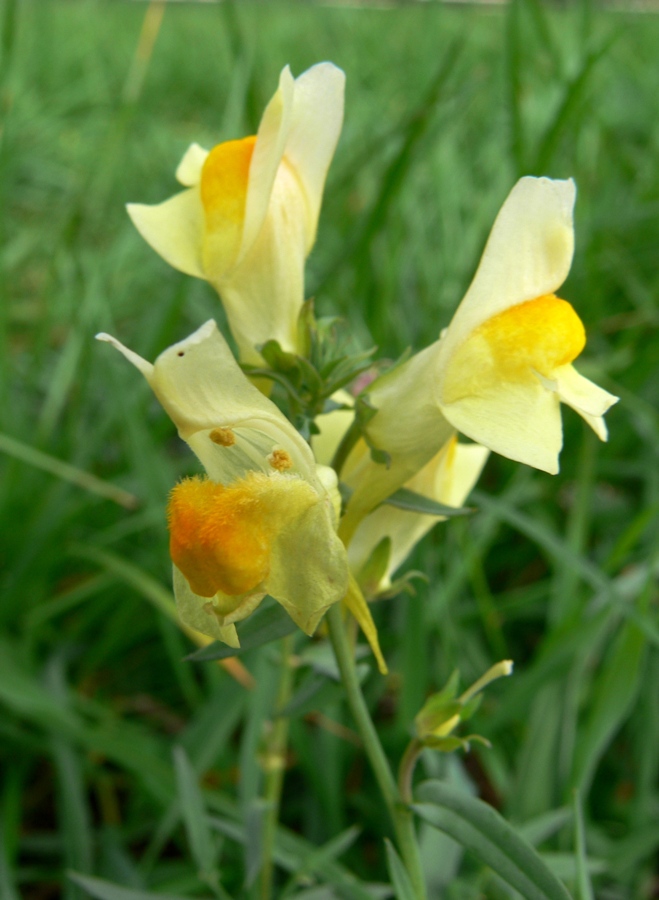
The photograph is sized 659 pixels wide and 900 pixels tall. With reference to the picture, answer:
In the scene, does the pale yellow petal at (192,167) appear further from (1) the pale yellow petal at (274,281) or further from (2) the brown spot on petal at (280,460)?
(2) the brown spot on petal at (280,460)

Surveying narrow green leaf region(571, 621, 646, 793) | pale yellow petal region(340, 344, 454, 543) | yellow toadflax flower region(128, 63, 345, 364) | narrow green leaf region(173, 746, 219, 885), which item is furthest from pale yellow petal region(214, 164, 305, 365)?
narrow green leaf region(571, 621, 646, 793)

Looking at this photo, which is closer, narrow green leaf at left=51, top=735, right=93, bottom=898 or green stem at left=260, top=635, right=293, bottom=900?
green stem at left=260, top=635, right=293, bottom=900

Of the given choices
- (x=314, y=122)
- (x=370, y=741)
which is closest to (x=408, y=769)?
(x=370, y=741)

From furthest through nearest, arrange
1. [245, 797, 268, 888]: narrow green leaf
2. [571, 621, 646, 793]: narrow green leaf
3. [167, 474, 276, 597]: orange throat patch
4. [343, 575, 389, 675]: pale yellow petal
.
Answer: [571, 621, 646, 793]: narrow green leaf < [245, 797, 268, 888]: narrow green leaf < [343, 575, 389, 675]: pale yellow petal < [167, 474, 276, 597]: orange throat patch

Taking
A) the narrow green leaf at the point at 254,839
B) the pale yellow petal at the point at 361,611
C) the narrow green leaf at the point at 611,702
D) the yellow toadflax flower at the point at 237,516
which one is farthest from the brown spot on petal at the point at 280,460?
the narrow green leaf at the point at 611,702

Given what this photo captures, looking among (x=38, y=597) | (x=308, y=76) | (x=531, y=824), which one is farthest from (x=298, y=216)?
(x=38, y=597)

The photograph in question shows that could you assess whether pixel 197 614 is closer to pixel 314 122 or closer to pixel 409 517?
pixel 409 517

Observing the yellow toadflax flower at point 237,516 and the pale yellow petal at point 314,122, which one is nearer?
the yellow toadflax flower at point 237,516

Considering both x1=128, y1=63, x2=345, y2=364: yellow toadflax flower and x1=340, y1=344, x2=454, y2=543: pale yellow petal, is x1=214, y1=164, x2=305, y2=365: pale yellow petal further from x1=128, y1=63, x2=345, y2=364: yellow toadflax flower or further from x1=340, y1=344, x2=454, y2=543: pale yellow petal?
x1=340, y1=344, x2=454, y2=543: pale yellow petal
